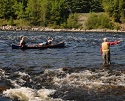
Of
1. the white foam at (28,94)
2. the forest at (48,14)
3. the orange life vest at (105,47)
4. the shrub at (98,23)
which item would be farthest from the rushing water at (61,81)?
the forest at (48,14)

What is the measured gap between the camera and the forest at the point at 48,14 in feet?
436

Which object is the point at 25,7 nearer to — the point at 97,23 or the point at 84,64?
the point at 97,23

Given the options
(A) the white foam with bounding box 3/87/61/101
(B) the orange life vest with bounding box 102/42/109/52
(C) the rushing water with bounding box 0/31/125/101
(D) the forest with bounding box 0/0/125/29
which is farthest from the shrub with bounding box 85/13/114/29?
(A) the white foam with bounding box 3/87/61/101

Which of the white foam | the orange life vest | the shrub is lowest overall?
the shrub

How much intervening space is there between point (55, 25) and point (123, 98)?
4479 inches

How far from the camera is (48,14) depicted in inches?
5472

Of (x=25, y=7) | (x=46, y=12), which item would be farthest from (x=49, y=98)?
(x=25, y=7)

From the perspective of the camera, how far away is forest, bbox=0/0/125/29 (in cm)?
13300

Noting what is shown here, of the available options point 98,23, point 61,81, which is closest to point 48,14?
point 98,23

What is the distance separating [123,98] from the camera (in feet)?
62.9

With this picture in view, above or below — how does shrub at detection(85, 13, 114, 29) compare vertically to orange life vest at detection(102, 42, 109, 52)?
below

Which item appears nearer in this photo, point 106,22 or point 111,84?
point 111,84

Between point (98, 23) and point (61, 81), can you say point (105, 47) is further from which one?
point (98, 23)

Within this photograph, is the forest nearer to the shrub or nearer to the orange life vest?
the shrub
